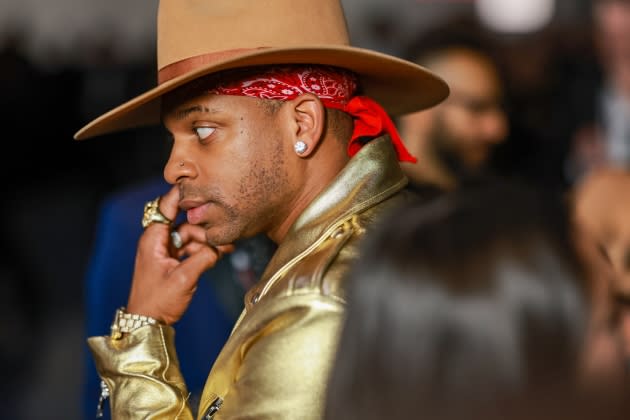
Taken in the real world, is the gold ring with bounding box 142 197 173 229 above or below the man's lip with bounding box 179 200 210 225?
below

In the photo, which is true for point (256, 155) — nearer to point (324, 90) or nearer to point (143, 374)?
point (324, 90)

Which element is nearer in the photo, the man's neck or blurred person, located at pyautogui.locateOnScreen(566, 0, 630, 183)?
the man's neck

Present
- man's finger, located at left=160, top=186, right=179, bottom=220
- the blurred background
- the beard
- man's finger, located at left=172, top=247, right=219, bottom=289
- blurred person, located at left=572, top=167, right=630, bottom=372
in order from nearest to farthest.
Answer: blurred person, located at left=572, top=167, right=630, bottom=372, man's finger, located at left=172, top=247, right=219, bottom=289, man's finger, located at left=160, top=186, right=179, bottom=220, the beard, the blurred background

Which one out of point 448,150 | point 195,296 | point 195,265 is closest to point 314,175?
point 195,265

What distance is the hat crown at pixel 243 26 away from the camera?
2.34m

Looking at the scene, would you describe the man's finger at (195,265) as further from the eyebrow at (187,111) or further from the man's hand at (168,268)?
the eyebrow at (187,111)

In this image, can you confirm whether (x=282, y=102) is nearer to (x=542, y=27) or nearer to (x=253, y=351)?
(x=253, y=351)

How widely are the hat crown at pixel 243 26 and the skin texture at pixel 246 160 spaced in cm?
11

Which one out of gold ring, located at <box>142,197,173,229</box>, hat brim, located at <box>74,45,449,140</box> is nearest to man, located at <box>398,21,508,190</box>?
hat brim, located at <box>74,45,449,140</box>

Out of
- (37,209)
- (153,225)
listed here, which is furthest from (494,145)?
(37,209)

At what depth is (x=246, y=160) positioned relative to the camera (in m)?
2.30

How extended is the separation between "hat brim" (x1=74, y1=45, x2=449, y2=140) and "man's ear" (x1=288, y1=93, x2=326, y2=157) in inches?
3.2

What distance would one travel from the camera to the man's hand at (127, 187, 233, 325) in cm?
255

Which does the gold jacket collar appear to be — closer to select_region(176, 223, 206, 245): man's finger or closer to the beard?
select_region(176, 223, 206, 245): man's finger
